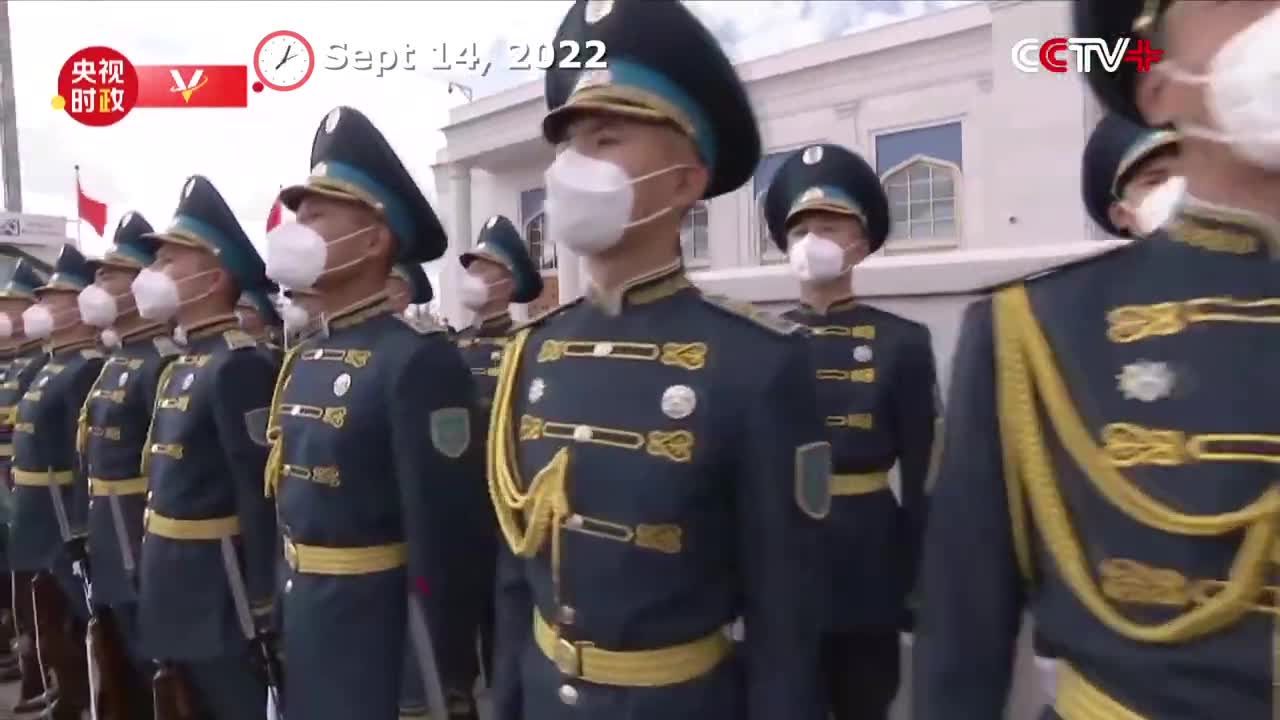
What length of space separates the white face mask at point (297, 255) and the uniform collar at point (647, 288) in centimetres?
118

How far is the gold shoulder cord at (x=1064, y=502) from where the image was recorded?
3.90ft

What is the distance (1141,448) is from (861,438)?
238 cm

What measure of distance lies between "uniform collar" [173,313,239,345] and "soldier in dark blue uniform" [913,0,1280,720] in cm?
316

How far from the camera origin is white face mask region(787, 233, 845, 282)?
3.77 metres

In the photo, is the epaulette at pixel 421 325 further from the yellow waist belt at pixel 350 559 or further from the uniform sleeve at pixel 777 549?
the uniform sleeve at pixel 777 549

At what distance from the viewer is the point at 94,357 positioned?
17.4 ft

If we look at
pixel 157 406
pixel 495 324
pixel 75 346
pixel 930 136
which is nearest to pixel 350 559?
pixel 157 406

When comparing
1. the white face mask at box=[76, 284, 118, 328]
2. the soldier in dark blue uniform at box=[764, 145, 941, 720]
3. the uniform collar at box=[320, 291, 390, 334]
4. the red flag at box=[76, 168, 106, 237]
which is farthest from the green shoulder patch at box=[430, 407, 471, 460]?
the red flag at box=[76, 168, 106, 237]

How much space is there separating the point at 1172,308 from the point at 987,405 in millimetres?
262

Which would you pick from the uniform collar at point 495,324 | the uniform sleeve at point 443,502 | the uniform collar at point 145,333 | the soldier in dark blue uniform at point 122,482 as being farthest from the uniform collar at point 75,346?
the uniform sleeve at point 443,502

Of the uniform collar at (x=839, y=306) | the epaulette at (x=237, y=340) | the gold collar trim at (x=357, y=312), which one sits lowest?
the epaulette at (x=237, y=340)

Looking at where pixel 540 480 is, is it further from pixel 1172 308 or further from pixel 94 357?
pixel 94 357

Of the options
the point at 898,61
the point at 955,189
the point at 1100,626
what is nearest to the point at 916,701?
the point at 1100,626

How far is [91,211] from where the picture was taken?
14.0 meters
